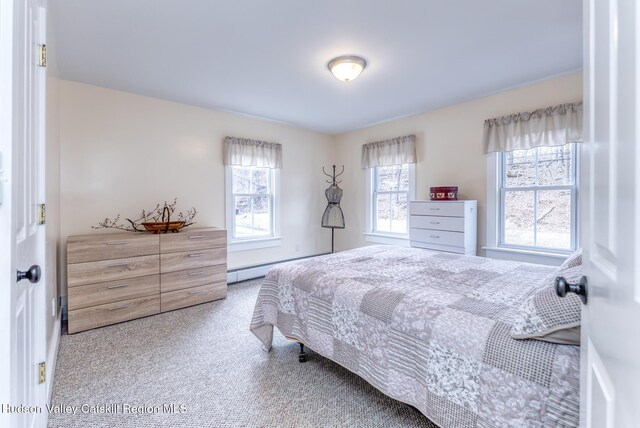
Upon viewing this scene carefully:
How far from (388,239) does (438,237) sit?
1064 millimetres

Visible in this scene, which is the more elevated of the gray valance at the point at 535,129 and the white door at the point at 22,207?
the gray valance at the point at 535,129

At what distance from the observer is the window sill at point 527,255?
306 centimetres

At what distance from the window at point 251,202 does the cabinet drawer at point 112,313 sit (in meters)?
1.41

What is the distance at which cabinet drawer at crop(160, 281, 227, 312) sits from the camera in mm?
3157

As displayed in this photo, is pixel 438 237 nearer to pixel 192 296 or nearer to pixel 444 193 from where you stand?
pixel 444 193

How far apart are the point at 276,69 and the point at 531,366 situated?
2.88 metres

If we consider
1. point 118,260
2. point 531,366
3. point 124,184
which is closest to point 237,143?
point 124,184

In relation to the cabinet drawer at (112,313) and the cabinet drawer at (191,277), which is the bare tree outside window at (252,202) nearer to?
the cabinet drawer at (191,277)

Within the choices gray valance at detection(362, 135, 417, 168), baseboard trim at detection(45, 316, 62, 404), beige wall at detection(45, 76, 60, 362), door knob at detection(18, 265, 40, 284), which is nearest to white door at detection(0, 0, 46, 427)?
door knob at detection(18, 265, 40, 284)

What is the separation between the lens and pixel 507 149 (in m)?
3.31

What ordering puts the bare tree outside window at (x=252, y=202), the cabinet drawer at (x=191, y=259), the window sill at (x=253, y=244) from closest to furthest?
the cabinet drawer at (x=191, y=259), the window sill at (x=253, y=244), the bare tree outside window at (x=252, y=202)

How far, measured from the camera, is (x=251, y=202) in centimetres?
448

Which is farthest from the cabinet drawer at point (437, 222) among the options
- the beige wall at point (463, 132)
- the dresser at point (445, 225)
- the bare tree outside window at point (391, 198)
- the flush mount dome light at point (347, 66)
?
the flush mount dome light at point (347, 66)

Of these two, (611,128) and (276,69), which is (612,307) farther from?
(276,69)
